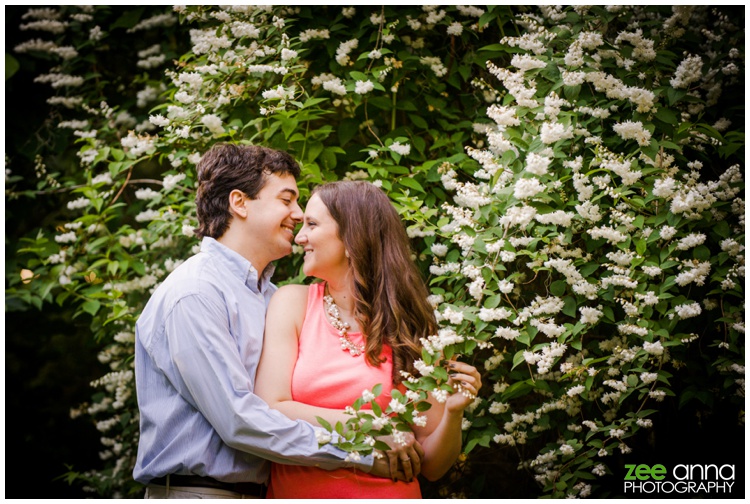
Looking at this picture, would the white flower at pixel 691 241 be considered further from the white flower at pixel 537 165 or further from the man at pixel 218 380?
the man at pixel 218 380

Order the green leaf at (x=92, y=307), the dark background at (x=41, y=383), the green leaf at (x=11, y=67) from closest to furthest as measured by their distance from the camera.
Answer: the green leaf at (x=11, y=67) → the green leaf at (x=92, y=307) → the dark background at (x=41, y=383)

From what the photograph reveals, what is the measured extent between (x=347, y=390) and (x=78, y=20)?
346cm

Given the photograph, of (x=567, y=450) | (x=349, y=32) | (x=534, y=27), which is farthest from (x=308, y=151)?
(x=567, y=450)

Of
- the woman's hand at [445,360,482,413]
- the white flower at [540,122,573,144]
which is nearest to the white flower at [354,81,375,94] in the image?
→ the white flower at [540,122,573,144]

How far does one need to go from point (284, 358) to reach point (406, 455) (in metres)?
0.56

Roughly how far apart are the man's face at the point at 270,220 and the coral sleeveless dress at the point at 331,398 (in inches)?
16.9

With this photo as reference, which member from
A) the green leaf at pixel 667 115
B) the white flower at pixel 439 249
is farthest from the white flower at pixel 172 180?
the green leaf at pixel 667 115

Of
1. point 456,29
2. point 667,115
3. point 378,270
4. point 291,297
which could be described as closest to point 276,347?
point 291,297

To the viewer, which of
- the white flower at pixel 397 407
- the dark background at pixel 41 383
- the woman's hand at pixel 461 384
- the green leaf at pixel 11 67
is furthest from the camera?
the dark background at pixel 41 383

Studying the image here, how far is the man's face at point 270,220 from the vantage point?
8.23ft

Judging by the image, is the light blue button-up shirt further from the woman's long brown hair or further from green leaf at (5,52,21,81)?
green leaf at (5,52,21,81)

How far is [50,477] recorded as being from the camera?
15.4ft

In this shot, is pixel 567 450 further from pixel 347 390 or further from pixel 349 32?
pixel 349 32

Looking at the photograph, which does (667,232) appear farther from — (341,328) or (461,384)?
(341,328)
